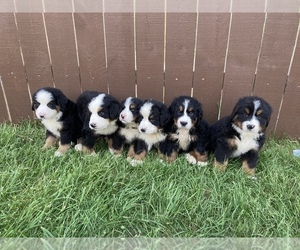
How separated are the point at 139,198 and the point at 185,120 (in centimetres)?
96

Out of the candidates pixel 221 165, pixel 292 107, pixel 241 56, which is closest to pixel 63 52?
pixel 241 56

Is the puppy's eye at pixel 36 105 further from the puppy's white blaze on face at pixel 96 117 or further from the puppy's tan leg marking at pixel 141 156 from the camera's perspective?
the puppy's tan leg marking at pixel 141 156

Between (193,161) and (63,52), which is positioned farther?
(63,52)

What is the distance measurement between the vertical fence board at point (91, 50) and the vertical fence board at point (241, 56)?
1.63 metres

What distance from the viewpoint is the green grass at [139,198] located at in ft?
8.33

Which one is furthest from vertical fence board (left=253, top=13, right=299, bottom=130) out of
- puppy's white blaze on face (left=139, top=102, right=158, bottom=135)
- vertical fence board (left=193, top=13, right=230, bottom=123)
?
puppy's white blaze on face (left=139, top=102, right=158, bottom=135)

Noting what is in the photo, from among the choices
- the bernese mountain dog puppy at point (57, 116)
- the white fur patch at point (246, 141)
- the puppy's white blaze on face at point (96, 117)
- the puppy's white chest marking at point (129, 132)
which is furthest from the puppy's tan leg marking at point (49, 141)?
the white fur patch at point (246, 141)

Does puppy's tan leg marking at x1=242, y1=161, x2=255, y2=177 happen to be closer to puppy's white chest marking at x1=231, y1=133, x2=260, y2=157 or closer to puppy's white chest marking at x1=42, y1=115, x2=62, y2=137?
puppy's white chest marking at x1=231, y1=133, x2=260, y2=157

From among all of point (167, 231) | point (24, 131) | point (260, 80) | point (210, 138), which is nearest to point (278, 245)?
point (167, 231)

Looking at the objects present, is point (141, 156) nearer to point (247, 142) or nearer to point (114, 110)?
point (114, 110)

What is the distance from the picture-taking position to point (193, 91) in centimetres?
400

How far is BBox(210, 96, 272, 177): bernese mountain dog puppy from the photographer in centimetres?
298

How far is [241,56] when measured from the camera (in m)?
3.74

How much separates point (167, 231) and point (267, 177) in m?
1.37
